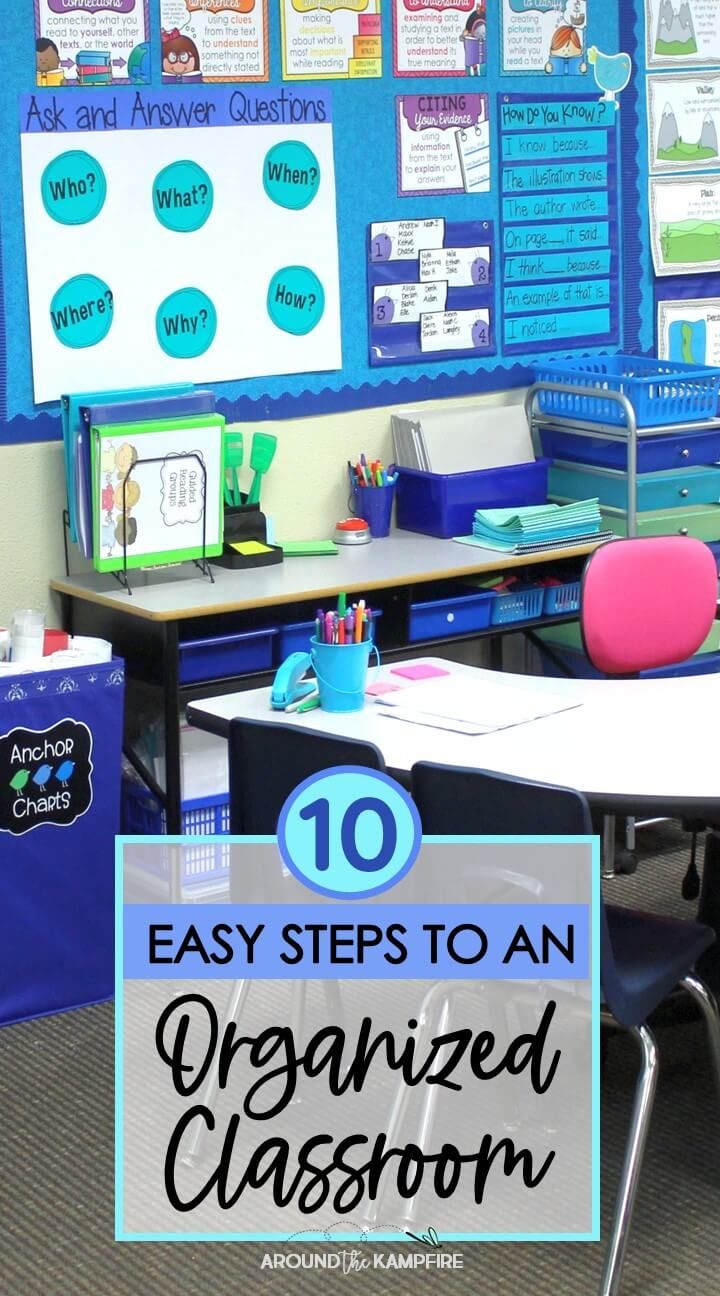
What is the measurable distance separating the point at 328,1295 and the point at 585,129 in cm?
305

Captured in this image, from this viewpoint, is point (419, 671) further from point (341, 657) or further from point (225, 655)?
point (225, 655)

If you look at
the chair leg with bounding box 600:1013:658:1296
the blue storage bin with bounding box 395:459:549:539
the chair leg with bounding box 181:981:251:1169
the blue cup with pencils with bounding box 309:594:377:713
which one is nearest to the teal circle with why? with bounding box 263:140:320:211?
the blue storage bin with bounding box 395:459:549:539

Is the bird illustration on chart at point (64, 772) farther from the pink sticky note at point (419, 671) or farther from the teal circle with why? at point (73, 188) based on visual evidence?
the teal circle with why? at point (73, 188)

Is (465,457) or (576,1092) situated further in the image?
(465,457)

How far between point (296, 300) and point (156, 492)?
0.67 metres

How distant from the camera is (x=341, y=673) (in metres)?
2.93

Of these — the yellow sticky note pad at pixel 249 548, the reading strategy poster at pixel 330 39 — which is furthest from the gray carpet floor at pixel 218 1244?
the reading strategy poster at pixel 330 39

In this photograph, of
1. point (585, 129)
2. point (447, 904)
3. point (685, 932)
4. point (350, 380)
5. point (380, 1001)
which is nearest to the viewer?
point (447, 904)

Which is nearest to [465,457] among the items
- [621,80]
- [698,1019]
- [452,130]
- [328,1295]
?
[452,130]

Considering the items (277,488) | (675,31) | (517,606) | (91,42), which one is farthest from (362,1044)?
(675,31)

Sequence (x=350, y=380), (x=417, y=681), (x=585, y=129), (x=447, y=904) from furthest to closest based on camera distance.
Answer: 1. (x=585, y=129)
2. (x=350, y=380)
3. (x=417, y=681)
4. (x=447, y=904)

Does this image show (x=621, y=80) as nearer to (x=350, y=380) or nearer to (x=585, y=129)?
(x=585, y=129)

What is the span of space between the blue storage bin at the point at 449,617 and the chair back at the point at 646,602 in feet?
1.44

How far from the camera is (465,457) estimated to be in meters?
4.33
